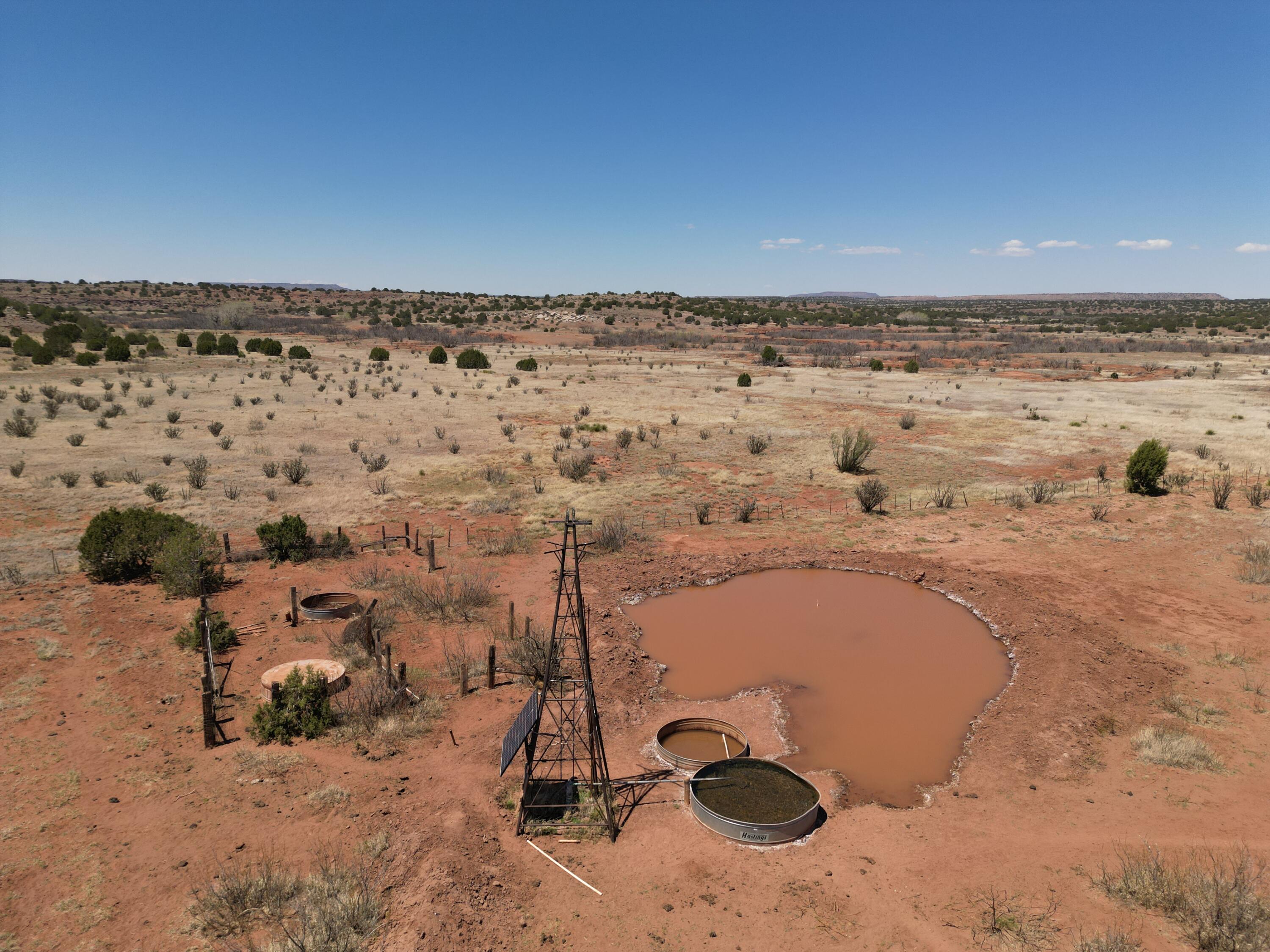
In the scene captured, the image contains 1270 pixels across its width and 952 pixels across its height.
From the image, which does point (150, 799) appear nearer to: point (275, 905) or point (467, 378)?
point (275, 905)

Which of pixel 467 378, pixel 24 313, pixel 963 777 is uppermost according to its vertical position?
pixel 24 313

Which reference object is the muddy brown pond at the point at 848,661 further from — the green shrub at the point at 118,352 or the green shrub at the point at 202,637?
the green shrub at the point at 118,352

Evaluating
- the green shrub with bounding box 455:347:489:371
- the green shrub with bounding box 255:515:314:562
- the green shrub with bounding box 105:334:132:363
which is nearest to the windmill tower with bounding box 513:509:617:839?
the green shrub with bounding box 255:515:314:562

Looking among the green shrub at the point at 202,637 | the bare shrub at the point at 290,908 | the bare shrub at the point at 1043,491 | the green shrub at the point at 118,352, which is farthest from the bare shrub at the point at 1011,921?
the green shrub at the point at 118,352

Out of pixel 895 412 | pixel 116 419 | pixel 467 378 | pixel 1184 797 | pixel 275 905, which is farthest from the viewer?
pixel 467 378

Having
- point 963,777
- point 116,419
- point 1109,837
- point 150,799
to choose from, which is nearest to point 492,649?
point 150,799

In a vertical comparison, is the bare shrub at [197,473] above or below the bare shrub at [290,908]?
above

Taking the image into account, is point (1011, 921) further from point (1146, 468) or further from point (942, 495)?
point (1146, 468)
